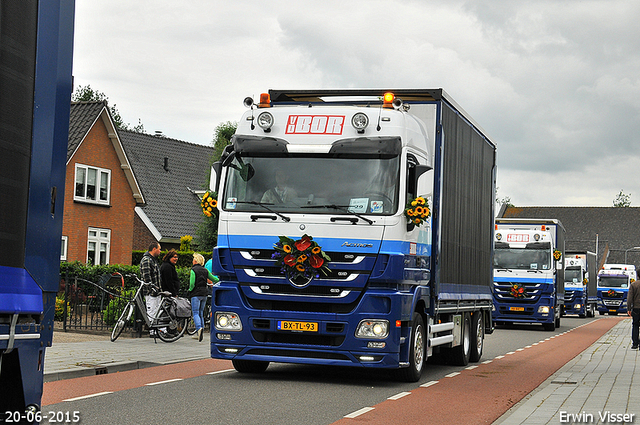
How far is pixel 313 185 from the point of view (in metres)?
11.0

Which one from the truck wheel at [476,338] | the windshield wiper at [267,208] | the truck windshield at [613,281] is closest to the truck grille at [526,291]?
the truck wheel at [476,338]

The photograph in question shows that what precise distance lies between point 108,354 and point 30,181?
29.9 feet

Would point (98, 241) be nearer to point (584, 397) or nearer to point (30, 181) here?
point (584, 397)

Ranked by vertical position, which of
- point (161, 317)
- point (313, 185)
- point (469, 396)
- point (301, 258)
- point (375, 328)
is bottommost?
point (469, 396)

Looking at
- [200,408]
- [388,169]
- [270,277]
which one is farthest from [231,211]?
[200,408]

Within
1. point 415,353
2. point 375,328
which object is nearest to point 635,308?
point 415,353

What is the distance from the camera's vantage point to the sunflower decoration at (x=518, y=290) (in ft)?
93.7

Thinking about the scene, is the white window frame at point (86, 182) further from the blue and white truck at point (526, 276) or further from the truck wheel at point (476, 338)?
the truck wheel at point (476, 338)

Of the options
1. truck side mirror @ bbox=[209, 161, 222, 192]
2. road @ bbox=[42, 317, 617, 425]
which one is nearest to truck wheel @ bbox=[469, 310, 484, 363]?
road @ bbox=[42, 317, 617, 425]

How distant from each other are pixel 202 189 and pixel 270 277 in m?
36.2

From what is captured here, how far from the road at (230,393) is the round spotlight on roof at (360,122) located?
3.27 metres

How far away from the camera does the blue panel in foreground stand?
4.66 m

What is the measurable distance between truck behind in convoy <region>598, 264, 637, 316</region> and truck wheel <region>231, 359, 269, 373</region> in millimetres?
50784

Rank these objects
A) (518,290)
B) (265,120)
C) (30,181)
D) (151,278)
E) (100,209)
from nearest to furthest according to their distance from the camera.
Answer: (30,181), (265,120), (151,278), (518,290), (100,209)
